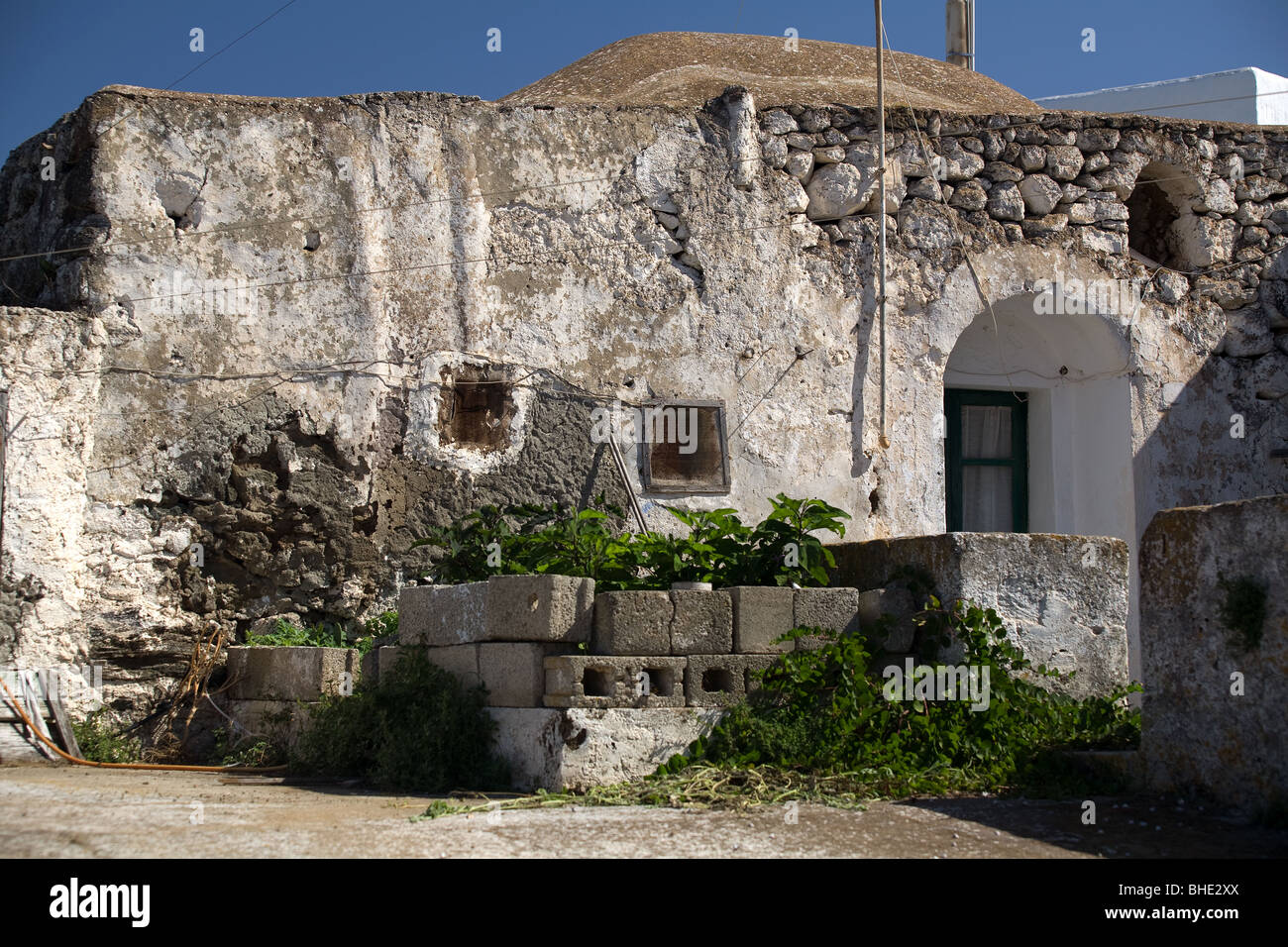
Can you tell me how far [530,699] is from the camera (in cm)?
610

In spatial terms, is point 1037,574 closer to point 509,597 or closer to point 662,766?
point 662,766

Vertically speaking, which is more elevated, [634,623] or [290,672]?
[634,623]

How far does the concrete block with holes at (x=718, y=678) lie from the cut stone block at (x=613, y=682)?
0.06 m

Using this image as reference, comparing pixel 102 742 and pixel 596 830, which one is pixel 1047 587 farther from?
pixel 102 742

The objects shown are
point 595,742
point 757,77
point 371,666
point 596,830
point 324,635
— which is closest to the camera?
point 596,830

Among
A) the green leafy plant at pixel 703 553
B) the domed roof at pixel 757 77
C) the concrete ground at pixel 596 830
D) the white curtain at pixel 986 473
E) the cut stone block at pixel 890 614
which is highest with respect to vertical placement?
the domed roof at pixel 757 77

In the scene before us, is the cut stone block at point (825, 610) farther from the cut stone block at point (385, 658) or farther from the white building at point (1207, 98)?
the white building at point (1207, 98)


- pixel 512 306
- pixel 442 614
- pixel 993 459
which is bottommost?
pixel 442 614

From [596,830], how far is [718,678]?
1.52 m

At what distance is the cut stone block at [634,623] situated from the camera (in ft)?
19.9

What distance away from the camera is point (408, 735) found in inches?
247

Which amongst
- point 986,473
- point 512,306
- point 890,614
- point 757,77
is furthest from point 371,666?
point 757,77

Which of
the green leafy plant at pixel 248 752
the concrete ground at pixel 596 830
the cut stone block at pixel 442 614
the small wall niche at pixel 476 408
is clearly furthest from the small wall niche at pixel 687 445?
the concrete ground at pixel 596 830

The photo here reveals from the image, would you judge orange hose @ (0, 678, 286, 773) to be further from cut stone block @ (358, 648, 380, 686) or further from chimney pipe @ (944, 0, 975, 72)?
chimney pipe @ (944, 0, 975, 72)
